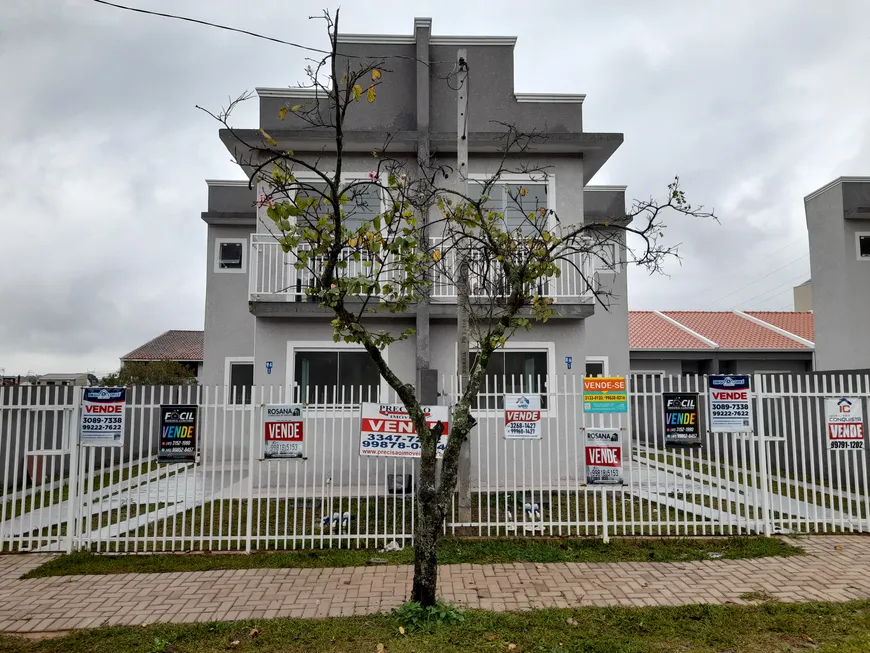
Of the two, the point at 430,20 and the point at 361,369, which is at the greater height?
the point at 430,20

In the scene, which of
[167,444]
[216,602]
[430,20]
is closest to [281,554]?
[216,602]

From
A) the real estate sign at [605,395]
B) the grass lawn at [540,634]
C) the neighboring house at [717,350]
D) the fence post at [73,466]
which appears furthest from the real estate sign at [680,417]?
the neighboring house at [717,350]

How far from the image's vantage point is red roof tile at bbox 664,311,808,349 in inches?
871

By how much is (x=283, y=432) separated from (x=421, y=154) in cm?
638

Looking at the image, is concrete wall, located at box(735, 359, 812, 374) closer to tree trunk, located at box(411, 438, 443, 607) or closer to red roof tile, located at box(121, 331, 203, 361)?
tree trunk, located at box(411, 438, 443, 607)

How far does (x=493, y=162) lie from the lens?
11992mm

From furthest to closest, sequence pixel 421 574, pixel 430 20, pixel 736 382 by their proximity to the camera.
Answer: pixel 430 20, pixel 736 382, pixel 421 574

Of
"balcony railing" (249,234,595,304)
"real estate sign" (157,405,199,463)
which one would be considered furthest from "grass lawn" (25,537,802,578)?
"balcony railing" (249,234,595,304)

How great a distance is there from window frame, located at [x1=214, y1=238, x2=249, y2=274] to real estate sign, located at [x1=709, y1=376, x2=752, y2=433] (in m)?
13.4

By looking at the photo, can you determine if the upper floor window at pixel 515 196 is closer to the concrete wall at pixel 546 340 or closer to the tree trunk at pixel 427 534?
the concrete wall at pixel 546 340

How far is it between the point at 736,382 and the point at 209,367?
13628 millimetres

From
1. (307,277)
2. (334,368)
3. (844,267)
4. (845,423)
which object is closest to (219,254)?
(307,277)

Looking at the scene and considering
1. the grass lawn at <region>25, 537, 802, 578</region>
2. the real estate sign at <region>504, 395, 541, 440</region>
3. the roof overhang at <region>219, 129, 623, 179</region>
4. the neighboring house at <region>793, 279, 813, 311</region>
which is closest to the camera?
the grass lawn at <region>25, 537, 802, 578</region>

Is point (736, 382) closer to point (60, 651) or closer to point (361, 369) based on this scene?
point (361, 369)
